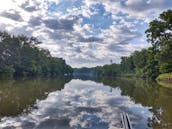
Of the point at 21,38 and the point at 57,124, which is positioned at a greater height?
the point at 21,38

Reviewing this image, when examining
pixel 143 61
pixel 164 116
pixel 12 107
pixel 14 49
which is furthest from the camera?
pixel 143 61

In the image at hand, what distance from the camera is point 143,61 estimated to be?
104062 millimetres

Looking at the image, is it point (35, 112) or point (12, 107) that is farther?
point (12, 107)

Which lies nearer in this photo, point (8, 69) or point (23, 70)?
point (8, 69)

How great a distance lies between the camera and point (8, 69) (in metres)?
77.6

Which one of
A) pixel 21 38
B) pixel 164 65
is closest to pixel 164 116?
pixel 164 65

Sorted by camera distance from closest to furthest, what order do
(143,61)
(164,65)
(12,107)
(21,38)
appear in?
1. (12,107)
2. (164,65)
3. (21,38)
4. (143,61)

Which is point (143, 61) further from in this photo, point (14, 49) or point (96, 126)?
point (96, 126)

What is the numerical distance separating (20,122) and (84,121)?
101 inches

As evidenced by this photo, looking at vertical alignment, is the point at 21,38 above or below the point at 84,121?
above

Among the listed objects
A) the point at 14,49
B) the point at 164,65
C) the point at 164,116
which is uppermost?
the point at 14,49

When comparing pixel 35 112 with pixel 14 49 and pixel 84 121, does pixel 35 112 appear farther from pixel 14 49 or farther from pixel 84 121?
pixel 14 49

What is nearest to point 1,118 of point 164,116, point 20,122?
point 20,122

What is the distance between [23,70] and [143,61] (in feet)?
133
